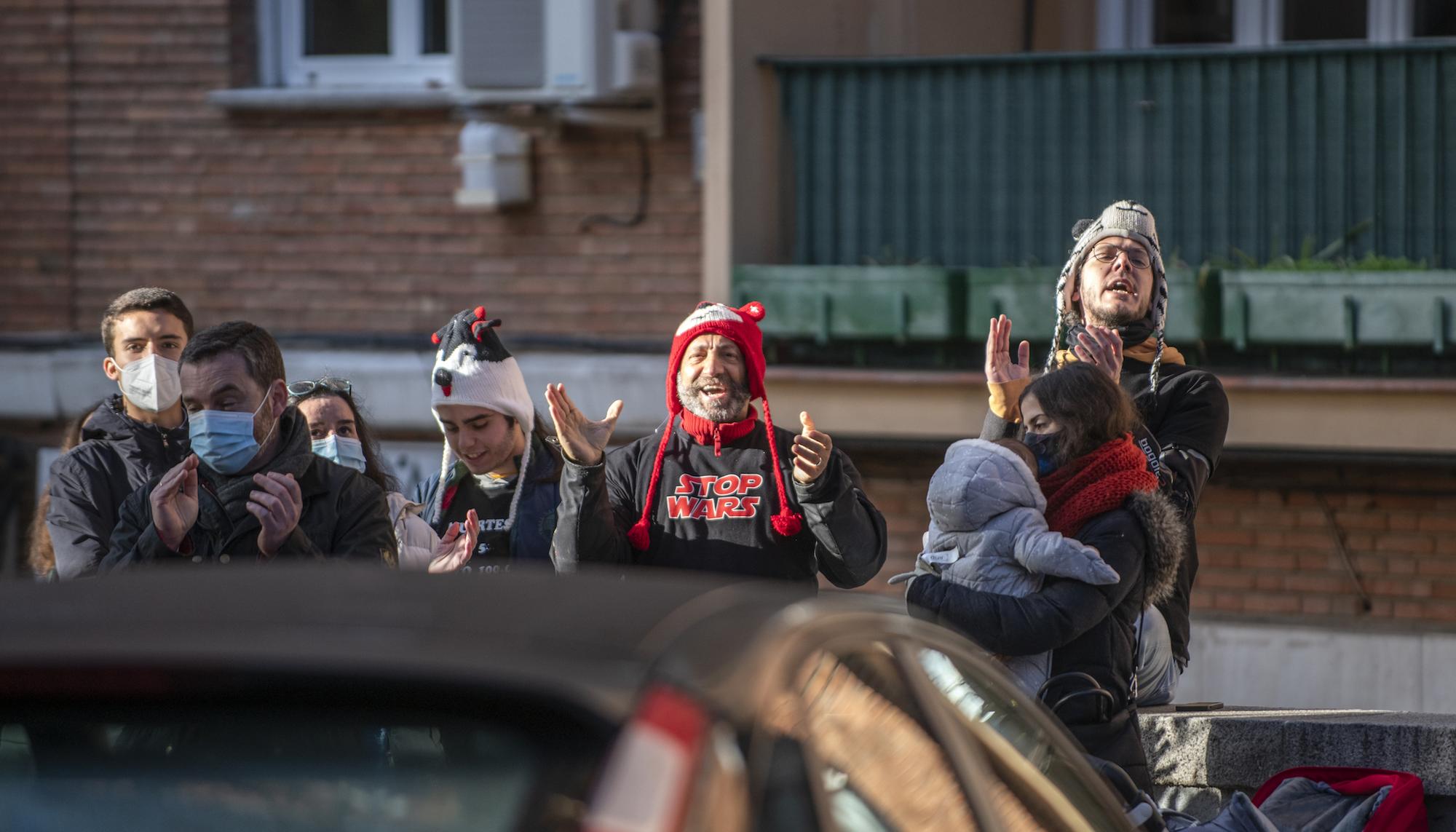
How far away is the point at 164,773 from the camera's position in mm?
1679

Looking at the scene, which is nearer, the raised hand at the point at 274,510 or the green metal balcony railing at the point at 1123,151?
the raised hand at the point at 274,510

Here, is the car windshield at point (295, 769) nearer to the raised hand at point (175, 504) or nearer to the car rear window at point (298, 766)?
the car rear window at point (298, 766)

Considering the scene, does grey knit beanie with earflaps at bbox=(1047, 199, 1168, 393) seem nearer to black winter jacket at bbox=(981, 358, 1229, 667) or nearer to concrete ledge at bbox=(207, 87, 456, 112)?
black winter jacket at bbox=(981, 358, 1229, 667)

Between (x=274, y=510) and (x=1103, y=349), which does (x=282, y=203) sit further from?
(x=1103, y=349)

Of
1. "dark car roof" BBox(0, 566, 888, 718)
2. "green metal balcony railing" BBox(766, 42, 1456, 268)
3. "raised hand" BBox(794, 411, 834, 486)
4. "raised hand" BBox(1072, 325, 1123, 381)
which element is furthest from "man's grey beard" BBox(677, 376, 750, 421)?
"green metal balcony railing" BBox(766, 42, 1456, 268)

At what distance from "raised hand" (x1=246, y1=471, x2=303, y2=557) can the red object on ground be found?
249cm


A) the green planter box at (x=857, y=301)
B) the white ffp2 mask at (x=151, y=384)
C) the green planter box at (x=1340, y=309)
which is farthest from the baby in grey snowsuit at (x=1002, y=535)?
the green planter box at (x=857, y=301)

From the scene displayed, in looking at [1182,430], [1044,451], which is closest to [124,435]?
[1044,451]

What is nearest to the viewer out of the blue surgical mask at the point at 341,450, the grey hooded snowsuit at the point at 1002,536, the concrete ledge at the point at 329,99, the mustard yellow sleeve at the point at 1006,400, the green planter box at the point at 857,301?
the grey hooded snowsuit at the point at 1002,536

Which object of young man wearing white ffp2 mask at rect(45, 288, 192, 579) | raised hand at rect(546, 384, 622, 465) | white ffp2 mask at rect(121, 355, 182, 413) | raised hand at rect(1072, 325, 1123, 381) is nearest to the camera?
raised hand at rect(546, 384, 622, 465)

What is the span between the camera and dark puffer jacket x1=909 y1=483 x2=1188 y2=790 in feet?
13.1

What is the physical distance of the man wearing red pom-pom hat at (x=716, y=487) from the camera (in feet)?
14.2

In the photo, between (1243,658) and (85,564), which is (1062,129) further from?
(85,564)

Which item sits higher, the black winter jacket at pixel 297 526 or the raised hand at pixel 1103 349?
the raised hand at pixel 1103 349
